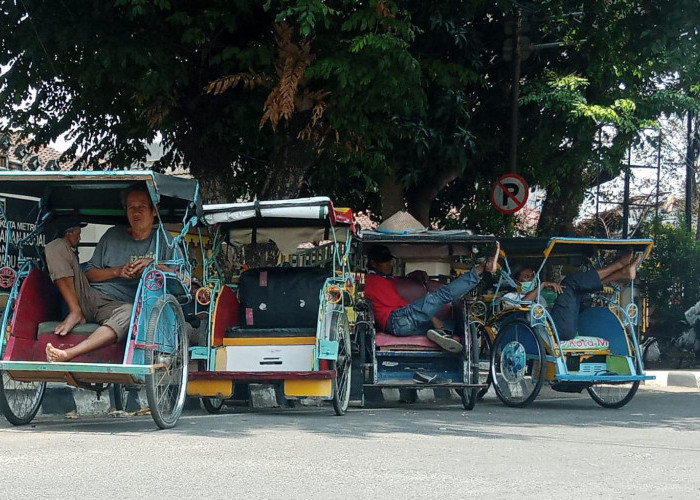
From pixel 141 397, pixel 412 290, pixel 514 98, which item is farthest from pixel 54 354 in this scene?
pixel 514 98

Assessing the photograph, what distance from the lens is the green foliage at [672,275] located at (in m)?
22.2

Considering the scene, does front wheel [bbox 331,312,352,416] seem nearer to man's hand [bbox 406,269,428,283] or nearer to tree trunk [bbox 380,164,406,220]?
man's hand [bbox 406,269,428,283]

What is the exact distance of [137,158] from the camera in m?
17.4

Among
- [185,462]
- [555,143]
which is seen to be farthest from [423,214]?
[185,462]

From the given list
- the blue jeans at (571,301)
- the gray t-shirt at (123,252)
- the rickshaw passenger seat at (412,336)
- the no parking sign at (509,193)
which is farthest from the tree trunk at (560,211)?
the gray t-shirt at (123,252)

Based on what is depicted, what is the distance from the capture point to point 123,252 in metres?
9.59

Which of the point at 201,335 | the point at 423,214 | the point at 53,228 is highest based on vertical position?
the point at 423,214

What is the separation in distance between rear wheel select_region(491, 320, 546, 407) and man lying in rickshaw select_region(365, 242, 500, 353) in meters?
0.77

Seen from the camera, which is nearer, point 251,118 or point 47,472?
point 47,472

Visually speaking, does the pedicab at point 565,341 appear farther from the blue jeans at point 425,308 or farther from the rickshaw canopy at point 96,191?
the rickshaw canopy at point 96,191

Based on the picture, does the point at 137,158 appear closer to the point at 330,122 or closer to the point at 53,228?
the point at 330,122

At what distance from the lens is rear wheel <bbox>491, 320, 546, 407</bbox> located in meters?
11.8

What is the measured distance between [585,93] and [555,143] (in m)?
0.95

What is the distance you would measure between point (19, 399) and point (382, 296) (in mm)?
4255
